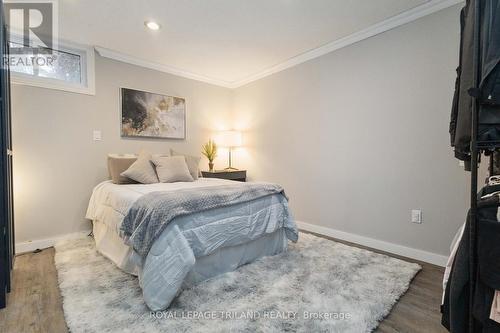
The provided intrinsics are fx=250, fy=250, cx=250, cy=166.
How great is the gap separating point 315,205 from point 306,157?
2.10ft

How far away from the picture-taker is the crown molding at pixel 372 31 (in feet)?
7.32

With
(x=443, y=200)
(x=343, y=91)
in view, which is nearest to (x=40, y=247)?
(x=343, y=91)

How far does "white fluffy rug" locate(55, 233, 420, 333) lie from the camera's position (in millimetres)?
1421

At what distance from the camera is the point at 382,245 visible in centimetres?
261

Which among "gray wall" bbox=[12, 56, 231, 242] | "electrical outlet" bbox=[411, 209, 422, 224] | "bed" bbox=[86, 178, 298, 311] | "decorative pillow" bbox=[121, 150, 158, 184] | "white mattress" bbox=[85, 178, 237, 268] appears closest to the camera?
"bed" bbox=[86, 178, 298, 311]

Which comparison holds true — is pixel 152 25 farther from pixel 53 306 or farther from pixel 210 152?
pixel 53 306

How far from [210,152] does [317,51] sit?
2.16 meters

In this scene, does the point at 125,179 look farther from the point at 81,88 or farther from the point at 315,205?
the point at 315,205

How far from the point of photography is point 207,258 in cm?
195

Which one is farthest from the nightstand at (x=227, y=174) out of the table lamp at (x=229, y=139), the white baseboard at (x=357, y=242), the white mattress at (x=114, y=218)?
the white mattress at (x=114, y=218)

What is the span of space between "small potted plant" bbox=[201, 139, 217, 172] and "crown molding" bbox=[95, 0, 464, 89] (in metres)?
1.06

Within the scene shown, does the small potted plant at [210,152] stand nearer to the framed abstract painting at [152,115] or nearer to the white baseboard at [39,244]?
the framed abstract painting at [152,115]

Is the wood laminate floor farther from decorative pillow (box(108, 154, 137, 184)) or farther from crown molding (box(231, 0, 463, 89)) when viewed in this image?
crown molding (box(231, 0, 463, 89))

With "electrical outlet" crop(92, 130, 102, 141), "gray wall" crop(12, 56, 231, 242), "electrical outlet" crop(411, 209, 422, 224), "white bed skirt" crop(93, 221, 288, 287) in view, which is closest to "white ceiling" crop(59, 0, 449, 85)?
"gray wall" crop(12, 56, 231, 242)
